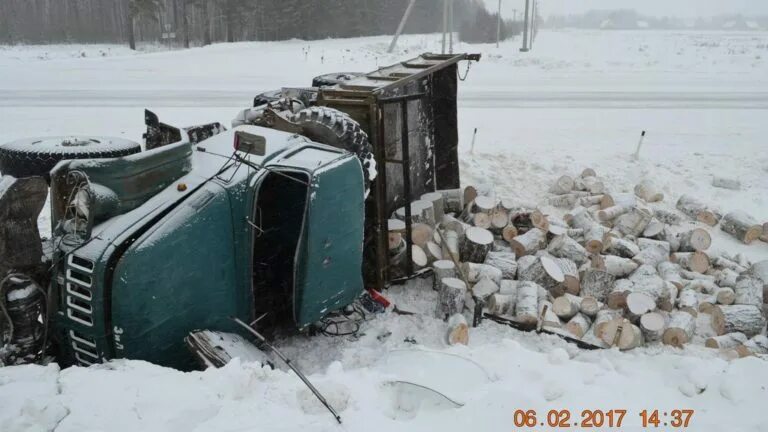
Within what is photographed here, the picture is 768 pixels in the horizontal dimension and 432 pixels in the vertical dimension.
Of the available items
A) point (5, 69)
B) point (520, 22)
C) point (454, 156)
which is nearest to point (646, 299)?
point (454, 156)

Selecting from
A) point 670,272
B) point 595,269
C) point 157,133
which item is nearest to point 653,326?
point 595,269

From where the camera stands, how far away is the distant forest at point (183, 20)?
40625mm

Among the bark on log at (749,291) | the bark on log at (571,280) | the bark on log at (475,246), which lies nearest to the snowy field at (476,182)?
the bark on log at (475,246)

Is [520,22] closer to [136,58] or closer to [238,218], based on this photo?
[136,58]

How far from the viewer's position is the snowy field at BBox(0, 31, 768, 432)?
3457 mm

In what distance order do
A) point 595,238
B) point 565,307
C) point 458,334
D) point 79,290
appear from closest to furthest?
point 79,290 → point 458,334 → point 565,307 → point 595,238

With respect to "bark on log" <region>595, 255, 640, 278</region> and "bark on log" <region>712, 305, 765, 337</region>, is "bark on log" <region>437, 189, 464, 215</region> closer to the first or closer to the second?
"bark on log" <region>595, 255, 640, 278</region>

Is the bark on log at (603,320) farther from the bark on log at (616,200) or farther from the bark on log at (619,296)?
the bark on log at (616,200)

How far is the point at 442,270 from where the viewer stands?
6578 mm

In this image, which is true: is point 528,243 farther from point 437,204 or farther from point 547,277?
point 437,204

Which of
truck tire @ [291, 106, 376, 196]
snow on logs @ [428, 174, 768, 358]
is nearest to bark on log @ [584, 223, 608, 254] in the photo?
snow on logs @ [428, 174, 768, 358]

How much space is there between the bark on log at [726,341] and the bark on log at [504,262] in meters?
2.12

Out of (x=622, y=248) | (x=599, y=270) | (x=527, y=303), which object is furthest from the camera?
(x=622, y=248)

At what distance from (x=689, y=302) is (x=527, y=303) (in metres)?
1.93
